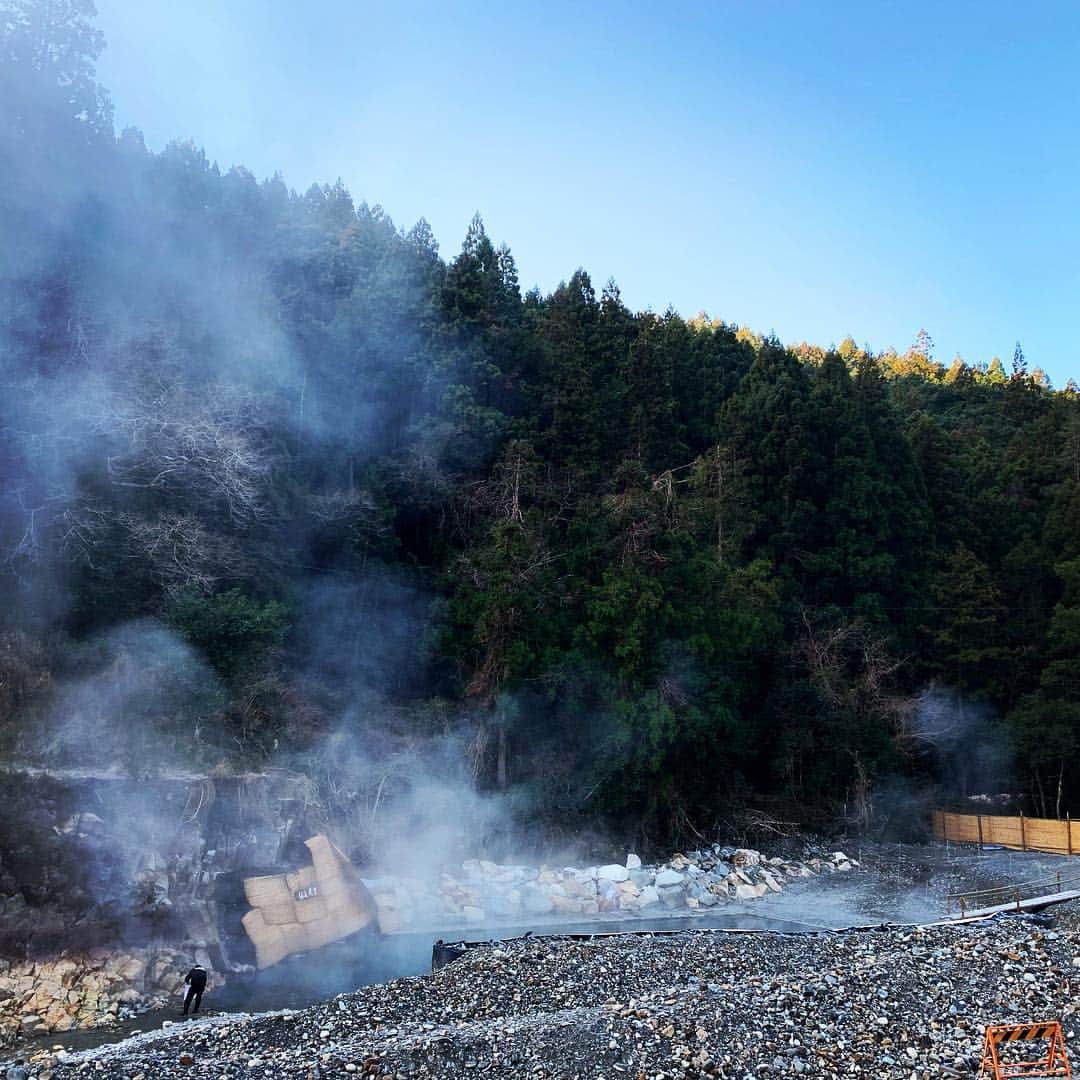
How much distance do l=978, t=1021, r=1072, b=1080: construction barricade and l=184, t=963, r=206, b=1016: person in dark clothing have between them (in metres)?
10.4

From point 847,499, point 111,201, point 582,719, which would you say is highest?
point 111,201

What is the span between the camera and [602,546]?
26.0 m

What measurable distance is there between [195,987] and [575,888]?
29.1ft

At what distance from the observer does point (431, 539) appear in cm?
2825

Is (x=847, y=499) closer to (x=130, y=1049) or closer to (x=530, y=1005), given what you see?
(x=530, y=1005)

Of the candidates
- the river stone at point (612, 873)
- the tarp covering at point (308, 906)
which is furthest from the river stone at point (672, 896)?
the tarp covering at point (308, 906)

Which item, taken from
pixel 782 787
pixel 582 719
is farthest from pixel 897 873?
pixel 582 719

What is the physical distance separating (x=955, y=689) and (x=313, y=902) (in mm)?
23555

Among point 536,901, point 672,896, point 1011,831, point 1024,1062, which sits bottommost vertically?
point 672,896

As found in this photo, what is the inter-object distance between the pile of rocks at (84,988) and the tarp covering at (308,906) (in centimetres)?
134

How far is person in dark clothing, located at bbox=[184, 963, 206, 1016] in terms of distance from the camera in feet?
45.4

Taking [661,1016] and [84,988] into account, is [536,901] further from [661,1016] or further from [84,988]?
[661,1016]

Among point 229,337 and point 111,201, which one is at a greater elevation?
point 111,201

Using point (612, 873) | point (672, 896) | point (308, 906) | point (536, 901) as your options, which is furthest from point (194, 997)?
point (672, 896)
